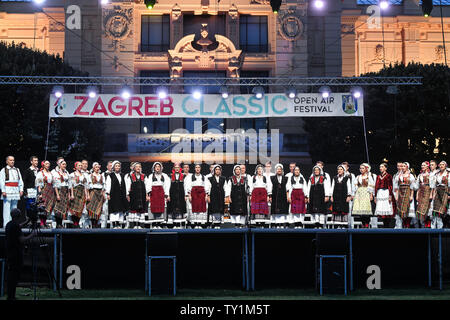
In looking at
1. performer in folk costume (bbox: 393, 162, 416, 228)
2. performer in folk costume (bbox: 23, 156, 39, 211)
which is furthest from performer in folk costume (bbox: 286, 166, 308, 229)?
performer in folk costume (bbox: 23, 156, 39, 211)

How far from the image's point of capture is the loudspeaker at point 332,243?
9.90 m

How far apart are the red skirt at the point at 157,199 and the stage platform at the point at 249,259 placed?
16.0 ft

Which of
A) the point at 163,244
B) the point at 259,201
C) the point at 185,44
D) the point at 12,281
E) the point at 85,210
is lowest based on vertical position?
the point at 12,281

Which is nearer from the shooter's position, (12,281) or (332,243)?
(12,281)

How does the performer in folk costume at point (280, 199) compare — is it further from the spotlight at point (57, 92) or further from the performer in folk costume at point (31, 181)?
the spotlight at point (57, 92)

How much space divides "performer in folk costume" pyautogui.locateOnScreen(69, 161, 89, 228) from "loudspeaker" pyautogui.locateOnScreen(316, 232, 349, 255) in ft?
21.7

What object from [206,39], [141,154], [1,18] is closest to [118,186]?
[141,154]

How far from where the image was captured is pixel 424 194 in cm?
1441

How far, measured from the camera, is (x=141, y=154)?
29.1 meters

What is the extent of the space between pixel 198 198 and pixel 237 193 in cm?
95

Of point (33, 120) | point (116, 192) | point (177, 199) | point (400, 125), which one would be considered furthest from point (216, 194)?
Answer: point (400, 125)

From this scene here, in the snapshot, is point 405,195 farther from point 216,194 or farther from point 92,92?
point 92,92

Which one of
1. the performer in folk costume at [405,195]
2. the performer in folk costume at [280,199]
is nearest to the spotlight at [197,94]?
the performer in folk costume at [280,199]

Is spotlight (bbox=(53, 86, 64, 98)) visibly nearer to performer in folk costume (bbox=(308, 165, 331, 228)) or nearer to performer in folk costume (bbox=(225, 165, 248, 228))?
performer in folk costume (bbox=(225, 165, 248, 228))
